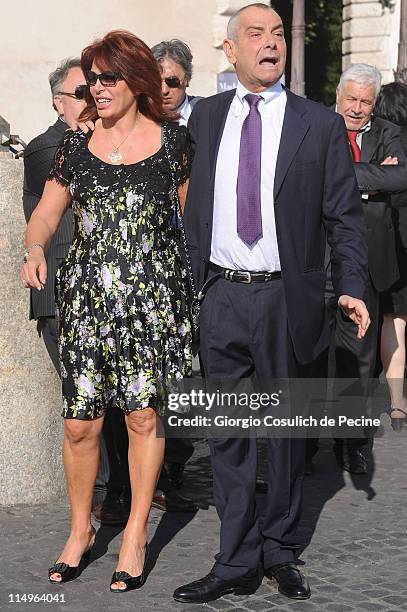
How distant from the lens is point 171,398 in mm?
4926

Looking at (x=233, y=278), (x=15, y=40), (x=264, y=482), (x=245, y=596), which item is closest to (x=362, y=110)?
(x=264, y=482)

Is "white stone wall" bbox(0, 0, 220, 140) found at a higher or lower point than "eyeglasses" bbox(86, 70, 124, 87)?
higher

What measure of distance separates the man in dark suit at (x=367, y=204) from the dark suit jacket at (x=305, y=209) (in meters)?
1.94

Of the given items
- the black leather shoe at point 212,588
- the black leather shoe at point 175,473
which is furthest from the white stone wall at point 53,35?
the black leather shoe at point 212,588

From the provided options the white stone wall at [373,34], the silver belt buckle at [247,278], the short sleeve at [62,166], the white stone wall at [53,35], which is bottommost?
the silver belt buckle at [247,278]

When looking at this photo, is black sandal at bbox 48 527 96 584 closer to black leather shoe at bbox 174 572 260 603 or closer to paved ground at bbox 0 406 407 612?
paved ground at bbox 0 406 407 612

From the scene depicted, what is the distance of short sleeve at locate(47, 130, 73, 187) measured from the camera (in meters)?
4.92

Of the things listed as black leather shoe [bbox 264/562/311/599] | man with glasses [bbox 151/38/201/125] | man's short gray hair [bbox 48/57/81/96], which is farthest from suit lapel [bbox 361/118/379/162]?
black leather shoe [bbox 264/562/311/599]

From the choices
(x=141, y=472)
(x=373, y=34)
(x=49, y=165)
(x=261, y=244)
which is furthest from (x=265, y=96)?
(x=373, y=34)

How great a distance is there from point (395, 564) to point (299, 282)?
1212 mm

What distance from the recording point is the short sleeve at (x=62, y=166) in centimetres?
492

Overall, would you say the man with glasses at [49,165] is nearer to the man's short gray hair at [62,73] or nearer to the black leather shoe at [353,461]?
the man's short gray hair at [62,73]

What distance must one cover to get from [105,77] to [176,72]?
1921mm

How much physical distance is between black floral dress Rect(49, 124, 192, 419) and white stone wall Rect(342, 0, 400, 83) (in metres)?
25.4
